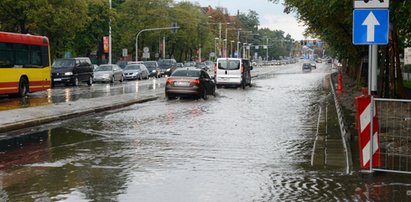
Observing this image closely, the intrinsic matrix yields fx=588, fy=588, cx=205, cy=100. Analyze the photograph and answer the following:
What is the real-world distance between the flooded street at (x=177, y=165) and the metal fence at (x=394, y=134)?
31.9 inches

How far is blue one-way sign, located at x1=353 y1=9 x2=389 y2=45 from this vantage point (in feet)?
31.4

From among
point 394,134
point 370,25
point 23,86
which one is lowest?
point 394,134

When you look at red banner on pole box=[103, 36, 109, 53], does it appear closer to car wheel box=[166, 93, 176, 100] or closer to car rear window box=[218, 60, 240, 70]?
car rear window box=[218, 60, 240, 70]

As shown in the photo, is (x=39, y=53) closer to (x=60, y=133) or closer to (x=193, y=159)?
(x=60, y=133)

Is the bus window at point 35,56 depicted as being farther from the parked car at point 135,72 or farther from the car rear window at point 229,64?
the parked car at point 135,72

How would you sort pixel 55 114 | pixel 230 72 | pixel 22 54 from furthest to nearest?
1. pixel 230 72
2. pixel 22 54
3. pixel 55 114

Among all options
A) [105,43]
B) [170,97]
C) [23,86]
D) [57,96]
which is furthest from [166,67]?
[23,86]

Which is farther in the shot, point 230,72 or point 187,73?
point 230,72

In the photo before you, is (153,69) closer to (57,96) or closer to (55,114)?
(57,96)

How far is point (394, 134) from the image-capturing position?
1062 centimetres

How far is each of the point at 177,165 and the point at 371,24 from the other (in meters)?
4.00

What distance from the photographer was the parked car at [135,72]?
5369cm

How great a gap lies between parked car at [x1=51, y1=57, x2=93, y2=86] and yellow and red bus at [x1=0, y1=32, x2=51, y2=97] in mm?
11877

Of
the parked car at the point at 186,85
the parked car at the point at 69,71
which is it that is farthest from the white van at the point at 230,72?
the parked car at the point at 69,71
